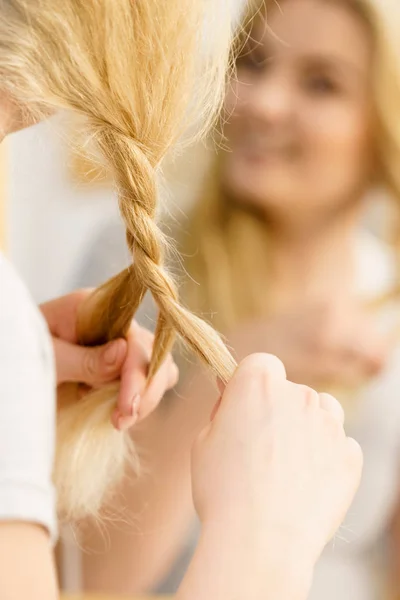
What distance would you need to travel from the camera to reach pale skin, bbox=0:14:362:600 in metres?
0.29

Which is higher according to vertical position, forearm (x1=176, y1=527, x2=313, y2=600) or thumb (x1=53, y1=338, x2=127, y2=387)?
forearm (x1=176, y1=527, x2=313, y2=600)

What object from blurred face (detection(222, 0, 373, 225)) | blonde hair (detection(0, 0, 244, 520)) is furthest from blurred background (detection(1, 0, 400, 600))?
blonde hair (detection(0, 0, 244, 520))

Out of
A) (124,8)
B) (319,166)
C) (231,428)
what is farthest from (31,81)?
(319,166)

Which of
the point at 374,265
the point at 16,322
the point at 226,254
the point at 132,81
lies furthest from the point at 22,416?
the point at 374,265

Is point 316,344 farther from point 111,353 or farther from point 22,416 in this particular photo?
point 22,416

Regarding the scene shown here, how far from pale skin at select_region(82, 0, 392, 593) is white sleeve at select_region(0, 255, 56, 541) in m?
0.48

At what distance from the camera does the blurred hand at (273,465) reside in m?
0.30

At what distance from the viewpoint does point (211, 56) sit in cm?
39

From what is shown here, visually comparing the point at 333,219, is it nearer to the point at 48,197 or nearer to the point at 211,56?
the point at 48,197

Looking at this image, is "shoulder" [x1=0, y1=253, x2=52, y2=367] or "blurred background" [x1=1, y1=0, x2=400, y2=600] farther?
"blurred background" [x1=1, y1=0, x2=400, y2=600]

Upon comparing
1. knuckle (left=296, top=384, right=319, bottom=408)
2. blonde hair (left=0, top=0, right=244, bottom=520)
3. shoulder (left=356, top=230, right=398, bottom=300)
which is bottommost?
shoulder (left=356, top=230, right=398, bottom=300)

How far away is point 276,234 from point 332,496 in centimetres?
81

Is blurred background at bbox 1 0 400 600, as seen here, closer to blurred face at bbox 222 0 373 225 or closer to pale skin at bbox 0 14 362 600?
blurred face at bbox 222 0 373 225

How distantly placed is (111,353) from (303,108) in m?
0.62
